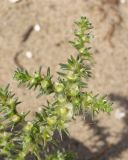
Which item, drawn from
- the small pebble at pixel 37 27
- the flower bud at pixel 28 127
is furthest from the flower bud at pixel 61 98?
the small pebble at pixel 37 27

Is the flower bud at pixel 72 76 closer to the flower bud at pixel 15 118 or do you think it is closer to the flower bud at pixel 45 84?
the flower bud at pixel 45 84

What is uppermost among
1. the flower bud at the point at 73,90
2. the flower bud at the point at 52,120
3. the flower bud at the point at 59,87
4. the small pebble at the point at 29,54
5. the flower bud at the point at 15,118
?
the small pebble at the point at 29,54

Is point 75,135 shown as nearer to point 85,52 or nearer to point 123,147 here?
point 123,147

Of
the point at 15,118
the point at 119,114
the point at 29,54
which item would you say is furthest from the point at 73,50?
the point at 15,118

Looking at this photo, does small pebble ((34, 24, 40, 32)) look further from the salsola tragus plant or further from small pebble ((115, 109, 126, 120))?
the salsola tragus plant

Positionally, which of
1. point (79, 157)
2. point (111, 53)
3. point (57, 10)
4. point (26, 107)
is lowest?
point (79, 157)

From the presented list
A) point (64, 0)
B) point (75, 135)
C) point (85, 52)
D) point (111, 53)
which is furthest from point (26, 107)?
point (85, 52)

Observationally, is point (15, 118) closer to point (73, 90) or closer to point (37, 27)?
point (73, 90)

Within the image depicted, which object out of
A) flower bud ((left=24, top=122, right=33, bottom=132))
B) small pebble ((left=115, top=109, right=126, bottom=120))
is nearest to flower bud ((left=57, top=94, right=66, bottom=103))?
flower bud ((left=24, top=122, right=33, bottom=132))
